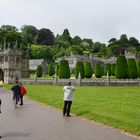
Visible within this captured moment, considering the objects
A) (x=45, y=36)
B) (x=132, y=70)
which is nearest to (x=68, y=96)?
(x=132, y=70)

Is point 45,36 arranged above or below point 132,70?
above

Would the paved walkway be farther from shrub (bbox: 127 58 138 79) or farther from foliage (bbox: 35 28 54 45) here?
foliage (bbox: 35 28 54 45)

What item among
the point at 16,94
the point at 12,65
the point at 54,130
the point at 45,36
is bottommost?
the point at 54,130

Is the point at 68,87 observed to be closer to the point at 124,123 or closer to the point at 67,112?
the point at 67,112

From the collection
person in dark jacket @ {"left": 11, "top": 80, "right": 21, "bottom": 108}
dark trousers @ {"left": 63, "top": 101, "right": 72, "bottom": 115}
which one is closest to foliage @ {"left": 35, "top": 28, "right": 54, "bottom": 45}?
person in dark jacket @ {"left": 11, "top": 80, "right": 21, "bottom": 108}

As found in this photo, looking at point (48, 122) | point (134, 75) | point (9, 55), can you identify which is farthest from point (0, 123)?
point (9, 55)

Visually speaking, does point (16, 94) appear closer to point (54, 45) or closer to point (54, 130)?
point (54, 130)

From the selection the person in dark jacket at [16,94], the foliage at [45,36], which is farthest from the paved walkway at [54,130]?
the foliage at [45,36]

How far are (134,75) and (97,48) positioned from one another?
123m

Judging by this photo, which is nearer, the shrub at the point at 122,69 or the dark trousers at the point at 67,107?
the dark trousers at the point at 67,107

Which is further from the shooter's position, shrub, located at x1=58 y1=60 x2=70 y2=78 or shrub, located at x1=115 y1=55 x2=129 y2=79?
shrub, located at x1=58 y1=60 x2=70 y2=78

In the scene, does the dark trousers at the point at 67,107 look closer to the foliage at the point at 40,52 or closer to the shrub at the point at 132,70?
the shrub at the point at 132,70

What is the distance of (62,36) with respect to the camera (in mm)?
195250

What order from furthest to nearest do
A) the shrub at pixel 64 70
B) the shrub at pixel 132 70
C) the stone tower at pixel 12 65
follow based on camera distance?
the stone tower at pixel 12 65 < the shrub at pixel 64 70 < the shrub at pixel 132 70
